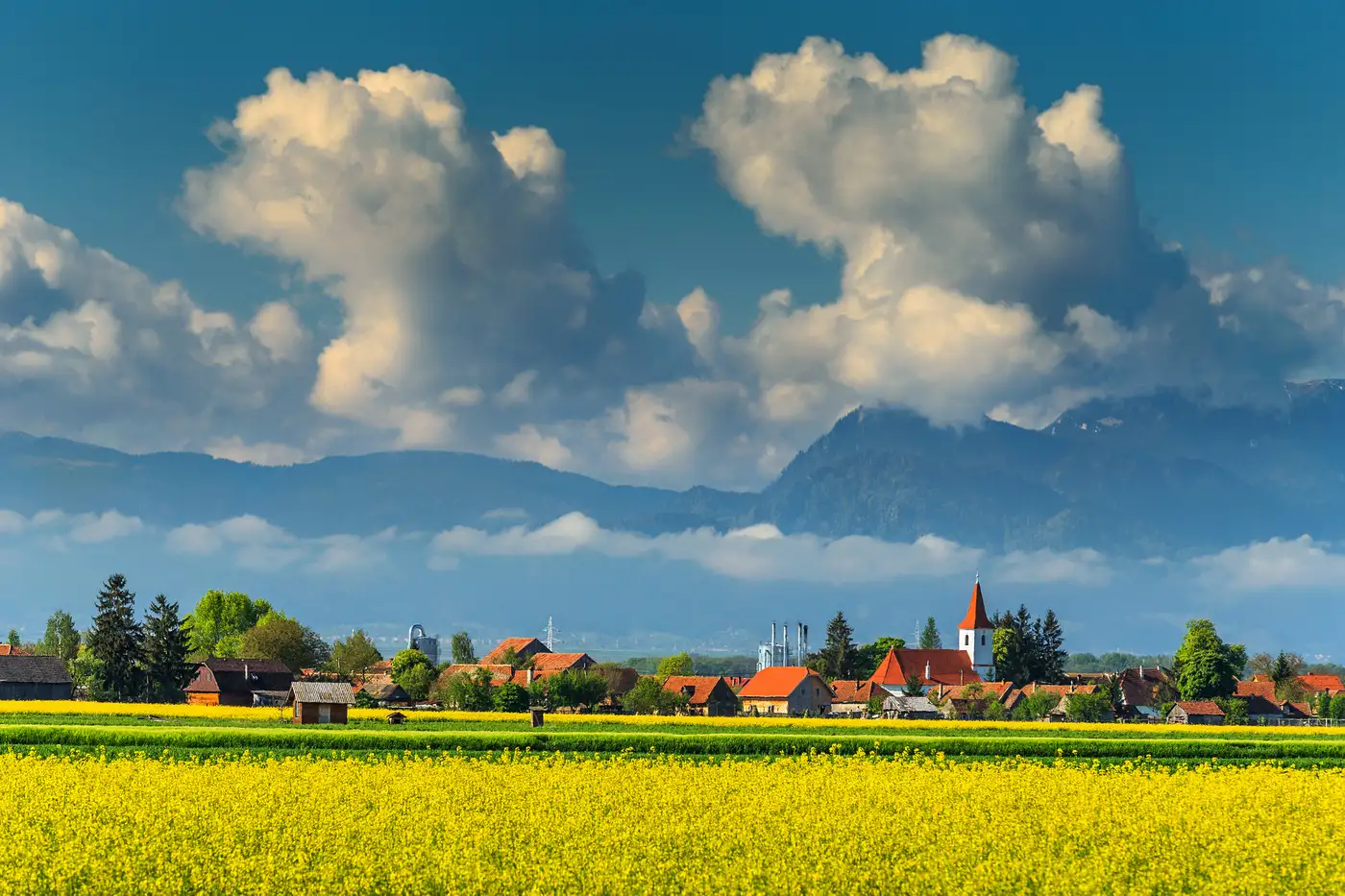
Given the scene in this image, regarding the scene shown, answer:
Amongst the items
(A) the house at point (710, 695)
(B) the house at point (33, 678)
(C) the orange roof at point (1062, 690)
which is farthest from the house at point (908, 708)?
(B) the house at point (33, 678)

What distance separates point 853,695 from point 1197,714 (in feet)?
143

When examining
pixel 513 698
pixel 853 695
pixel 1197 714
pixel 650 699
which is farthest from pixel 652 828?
pixel 853 695

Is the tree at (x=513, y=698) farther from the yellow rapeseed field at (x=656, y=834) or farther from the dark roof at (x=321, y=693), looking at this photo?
the yellow rapeseed field at (x=656, y=834)

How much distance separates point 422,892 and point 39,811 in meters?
12.1

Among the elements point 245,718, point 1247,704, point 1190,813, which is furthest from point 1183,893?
point 1247,704

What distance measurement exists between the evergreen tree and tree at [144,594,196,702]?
168 cm

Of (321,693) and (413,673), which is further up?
(321,693)

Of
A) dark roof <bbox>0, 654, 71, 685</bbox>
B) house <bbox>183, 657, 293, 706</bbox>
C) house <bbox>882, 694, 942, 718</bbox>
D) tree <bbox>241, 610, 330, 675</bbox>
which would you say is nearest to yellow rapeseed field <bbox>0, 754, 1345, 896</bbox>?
dark roof <bbox>0, 654, 71, 685</bbox>

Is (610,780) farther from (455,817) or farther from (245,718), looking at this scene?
(245,718)

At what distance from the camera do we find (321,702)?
8162 centimetres

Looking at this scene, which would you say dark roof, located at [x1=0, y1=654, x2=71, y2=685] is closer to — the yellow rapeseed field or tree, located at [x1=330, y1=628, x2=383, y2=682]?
tree, located at [x1=330, y1=628, x2=383, y2=682]

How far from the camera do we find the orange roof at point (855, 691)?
178500 mm

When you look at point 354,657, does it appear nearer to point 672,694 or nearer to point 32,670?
point 32,670

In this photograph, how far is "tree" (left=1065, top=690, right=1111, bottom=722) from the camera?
502ft
